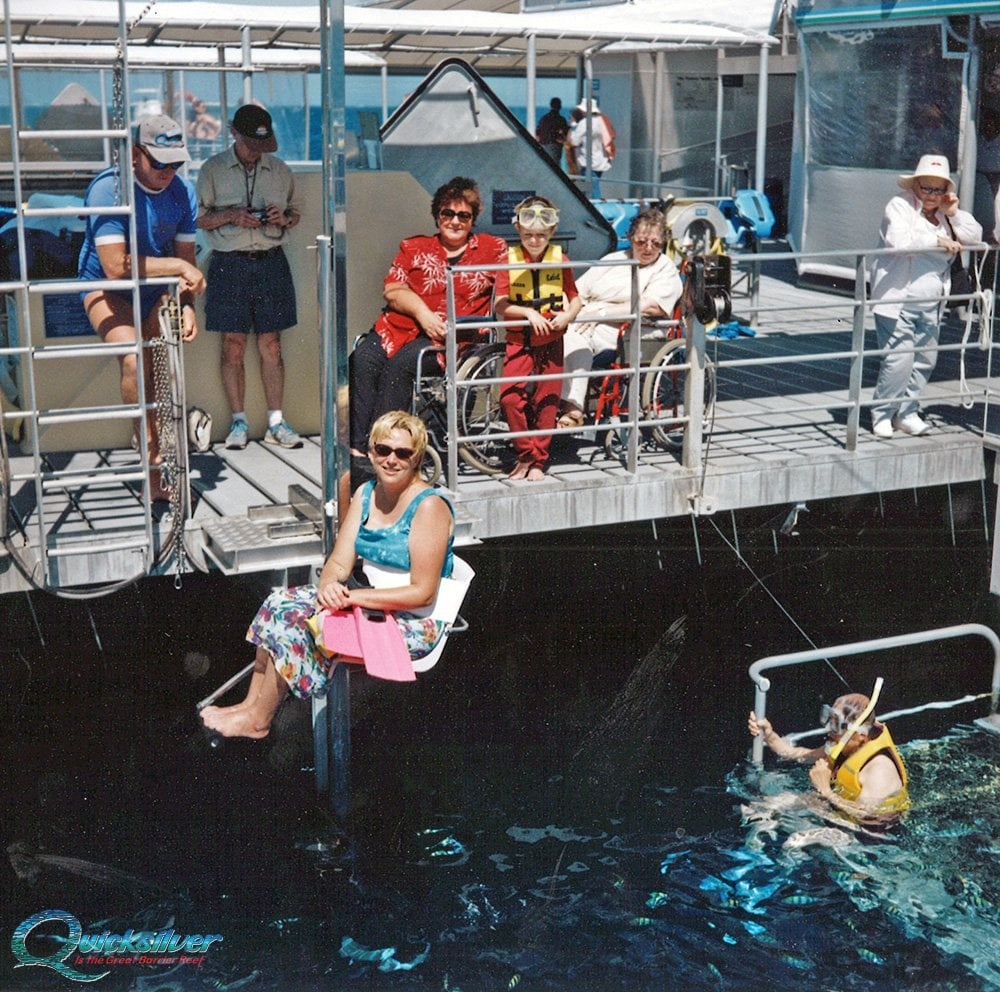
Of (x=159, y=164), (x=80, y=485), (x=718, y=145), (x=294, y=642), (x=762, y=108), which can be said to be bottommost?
(x=294, y=642)

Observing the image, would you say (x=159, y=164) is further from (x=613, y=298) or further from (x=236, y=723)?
(x=613, y=298)

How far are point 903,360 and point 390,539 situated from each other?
3790 mm

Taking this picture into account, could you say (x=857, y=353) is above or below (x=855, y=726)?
above

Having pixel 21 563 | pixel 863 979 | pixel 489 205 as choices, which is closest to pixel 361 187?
pixel 489 205

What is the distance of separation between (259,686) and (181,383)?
1.40 m

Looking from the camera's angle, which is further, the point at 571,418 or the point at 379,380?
the point at 571,418

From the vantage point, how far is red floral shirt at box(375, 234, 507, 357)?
23.9ft

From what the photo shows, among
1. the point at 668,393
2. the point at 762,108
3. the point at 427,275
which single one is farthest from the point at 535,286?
the point at 762,108

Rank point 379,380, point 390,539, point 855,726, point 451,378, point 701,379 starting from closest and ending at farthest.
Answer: point 390,539 < point 451,378 < point 855,726 < point 379,380 < point 701,379

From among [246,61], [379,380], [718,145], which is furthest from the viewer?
[718,145]

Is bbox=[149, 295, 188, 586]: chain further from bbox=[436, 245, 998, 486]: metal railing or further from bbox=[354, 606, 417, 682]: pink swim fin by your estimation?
bbox=[436, 245, 998, 486]: metal railing

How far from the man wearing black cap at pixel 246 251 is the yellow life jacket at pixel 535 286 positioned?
1.40m

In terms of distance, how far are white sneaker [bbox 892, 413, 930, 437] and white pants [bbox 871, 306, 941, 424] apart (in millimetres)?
48

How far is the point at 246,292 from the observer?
7.88 m
